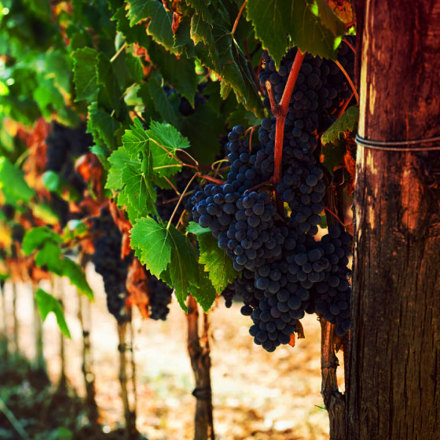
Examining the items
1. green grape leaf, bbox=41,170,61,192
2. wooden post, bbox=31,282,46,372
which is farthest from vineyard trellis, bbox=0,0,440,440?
wooden post, bbox=31,282,46,372

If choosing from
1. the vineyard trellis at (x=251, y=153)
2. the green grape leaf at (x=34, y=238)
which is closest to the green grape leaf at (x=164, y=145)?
the vineyard trellis at (x=251, y=153)

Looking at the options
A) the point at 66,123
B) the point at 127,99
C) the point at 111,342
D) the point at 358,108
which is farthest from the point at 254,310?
the point at 111,342

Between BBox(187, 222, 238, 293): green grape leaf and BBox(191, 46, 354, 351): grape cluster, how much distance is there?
0.03 m

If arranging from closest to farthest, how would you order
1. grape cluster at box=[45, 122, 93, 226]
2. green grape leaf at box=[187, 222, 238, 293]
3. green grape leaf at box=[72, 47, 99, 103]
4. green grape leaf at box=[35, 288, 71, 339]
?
green grape leaf at box=[187, 222, 238, 293] < green grape leaf at box=[72, 47, 99, 103] < green grape leaf at box=[35, 288, 71, 339] < grape cluster at box=[45, 122, 93, 226]

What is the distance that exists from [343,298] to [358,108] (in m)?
0.40

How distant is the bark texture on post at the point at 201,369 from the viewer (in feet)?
5.81

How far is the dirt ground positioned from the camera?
10.2 feet

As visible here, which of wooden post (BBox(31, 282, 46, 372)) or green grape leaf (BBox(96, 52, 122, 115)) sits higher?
green grape leaf (BBox(96, 52, 122, 115))

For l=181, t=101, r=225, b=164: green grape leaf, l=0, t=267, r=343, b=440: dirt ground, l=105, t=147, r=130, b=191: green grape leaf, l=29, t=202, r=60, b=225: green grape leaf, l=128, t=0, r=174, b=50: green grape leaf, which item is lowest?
l=0, t=267, r=343, b=440: dirt ground

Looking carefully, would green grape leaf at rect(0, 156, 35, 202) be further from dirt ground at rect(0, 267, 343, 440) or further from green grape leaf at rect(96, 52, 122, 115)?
green grape leaf at rect(96, 52, 122, 115)

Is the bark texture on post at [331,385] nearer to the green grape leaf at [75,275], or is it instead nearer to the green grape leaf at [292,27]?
the green grape leaf at [292,27]

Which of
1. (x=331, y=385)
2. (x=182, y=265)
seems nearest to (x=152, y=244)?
(x=182, y=265)

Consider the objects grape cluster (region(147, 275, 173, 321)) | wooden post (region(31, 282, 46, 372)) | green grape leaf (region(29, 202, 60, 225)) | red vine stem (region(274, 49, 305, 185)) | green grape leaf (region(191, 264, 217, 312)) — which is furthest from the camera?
wooden post (region(31, 282, 46, 372))

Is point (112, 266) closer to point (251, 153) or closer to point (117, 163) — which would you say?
point (117, 163)
